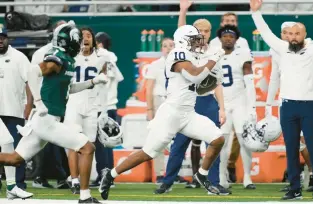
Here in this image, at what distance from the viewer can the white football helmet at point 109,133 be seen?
14.8 meters

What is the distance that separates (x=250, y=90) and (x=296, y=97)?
6.11 feet

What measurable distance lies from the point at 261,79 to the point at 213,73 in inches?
118

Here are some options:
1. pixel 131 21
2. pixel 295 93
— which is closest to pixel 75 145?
pixel 295 93

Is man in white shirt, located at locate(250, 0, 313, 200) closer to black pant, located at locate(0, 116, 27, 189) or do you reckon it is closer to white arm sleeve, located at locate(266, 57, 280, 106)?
white arm sleeve, located at locate(266, 57, 280, 106)

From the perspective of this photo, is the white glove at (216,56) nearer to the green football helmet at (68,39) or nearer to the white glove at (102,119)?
the green football helmet at (68,39)

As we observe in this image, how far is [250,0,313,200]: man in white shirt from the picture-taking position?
12852 millimetres

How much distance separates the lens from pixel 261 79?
1614 centimetres

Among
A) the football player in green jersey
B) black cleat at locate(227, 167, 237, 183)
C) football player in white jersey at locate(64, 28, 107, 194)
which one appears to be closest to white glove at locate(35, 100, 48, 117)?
the football player in green jersey

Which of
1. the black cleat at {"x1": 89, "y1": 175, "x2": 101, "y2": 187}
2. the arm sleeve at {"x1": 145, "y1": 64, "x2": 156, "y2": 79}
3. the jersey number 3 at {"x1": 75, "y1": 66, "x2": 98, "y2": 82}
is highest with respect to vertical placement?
the jersey number 3 at {"x1": 75, "y1": 66, "x2": 98, "y2": 82}

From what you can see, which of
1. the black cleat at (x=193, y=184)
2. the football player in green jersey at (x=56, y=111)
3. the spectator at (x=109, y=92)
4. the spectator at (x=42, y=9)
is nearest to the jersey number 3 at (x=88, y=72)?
the spectator at (x=109, y=92)

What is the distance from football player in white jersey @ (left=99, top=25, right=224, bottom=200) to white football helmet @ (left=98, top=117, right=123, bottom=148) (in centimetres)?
199

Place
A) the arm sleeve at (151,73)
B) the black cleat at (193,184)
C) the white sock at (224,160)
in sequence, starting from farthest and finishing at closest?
the arm sleeve at (151,73) → the black cleat at (193,184) → the white sock at (224,160)

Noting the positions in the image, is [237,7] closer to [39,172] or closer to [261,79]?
[261,79]

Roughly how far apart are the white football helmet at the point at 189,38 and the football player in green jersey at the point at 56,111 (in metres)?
1.10
